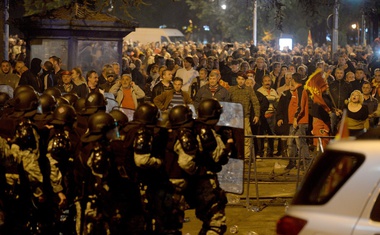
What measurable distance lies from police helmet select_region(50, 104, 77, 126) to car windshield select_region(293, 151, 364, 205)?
3916mm

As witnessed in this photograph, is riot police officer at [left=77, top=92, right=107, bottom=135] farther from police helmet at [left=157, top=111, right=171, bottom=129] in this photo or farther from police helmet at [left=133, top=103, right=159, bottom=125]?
police helmet at [left=133, top=103, right=159, bottom=125]

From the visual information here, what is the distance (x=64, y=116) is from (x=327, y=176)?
13.6ft

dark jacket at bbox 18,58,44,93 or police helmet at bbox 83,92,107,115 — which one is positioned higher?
dark jacket at bbox 18,58,44,93

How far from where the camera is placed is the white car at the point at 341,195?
17.7ft

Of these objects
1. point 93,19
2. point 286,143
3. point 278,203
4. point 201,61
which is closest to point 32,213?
point 278,203

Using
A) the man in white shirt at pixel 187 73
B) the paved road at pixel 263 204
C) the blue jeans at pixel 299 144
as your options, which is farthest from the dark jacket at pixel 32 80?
the blue jeans at pixel 299 144

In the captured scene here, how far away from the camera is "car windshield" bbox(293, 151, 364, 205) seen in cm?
552

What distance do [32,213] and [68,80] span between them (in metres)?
5.91

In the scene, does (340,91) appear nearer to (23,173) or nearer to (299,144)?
(299,144)

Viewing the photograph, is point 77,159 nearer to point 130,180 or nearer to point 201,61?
point 130,180

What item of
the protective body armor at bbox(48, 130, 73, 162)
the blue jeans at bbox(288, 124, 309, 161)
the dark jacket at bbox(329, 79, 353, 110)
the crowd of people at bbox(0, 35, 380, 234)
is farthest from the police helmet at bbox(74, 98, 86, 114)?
the dark jacket at bbox(329, 79, 353, 110)

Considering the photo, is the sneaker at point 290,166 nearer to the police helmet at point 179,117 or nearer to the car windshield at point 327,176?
the police helmet at point 179,117

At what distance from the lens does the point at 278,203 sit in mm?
12781

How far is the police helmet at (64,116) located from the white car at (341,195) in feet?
12.9
